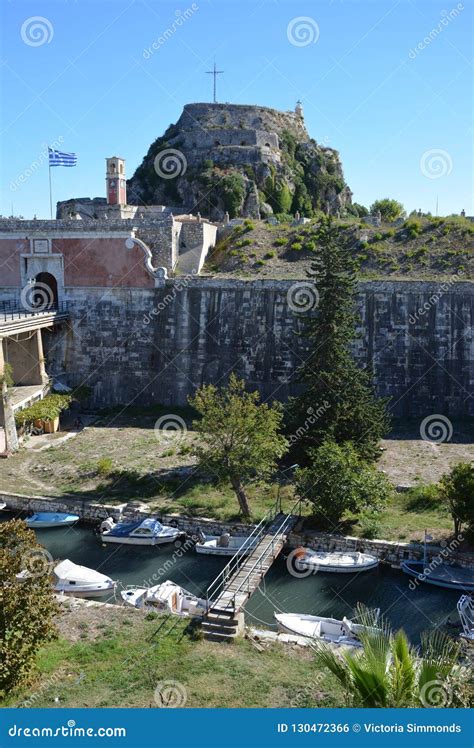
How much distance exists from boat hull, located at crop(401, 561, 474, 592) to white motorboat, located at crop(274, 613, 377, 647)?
329 centimetres

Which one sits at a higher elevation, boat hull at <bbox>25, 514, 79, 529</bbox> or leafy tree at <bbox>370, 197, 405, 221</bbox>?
leafy tree at <bbox>370, 197, 405, 221</bbox>

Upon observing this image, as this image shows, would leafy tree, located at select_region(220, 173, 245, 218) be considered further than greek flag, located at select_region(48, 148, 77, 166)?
Yes

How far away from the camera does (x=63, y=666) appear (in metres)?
13.9

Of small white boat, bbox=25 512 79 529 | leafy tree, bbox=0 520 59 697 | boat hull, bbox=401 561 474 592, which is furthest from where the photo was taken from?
small white boat, bbox=25 512 79 529

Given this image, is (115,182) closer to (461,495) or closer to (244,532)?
(244,532)

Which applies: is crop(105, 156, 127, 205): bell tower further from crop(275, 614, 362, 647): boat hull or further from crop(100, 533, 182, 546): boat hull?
crop(275, 614, 362, 647): boat hull

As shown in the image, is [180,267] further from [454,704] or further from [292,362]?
[454,704]

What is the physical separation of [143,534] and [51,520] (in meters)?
3.39

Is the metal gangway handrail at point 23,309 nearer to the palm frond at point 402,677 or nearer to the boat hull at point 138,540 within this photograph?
the boat hull at point 138,540

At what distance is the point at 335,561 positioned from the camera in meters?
20.1

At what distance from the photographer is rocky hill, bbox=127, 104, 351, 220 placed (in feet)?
169
